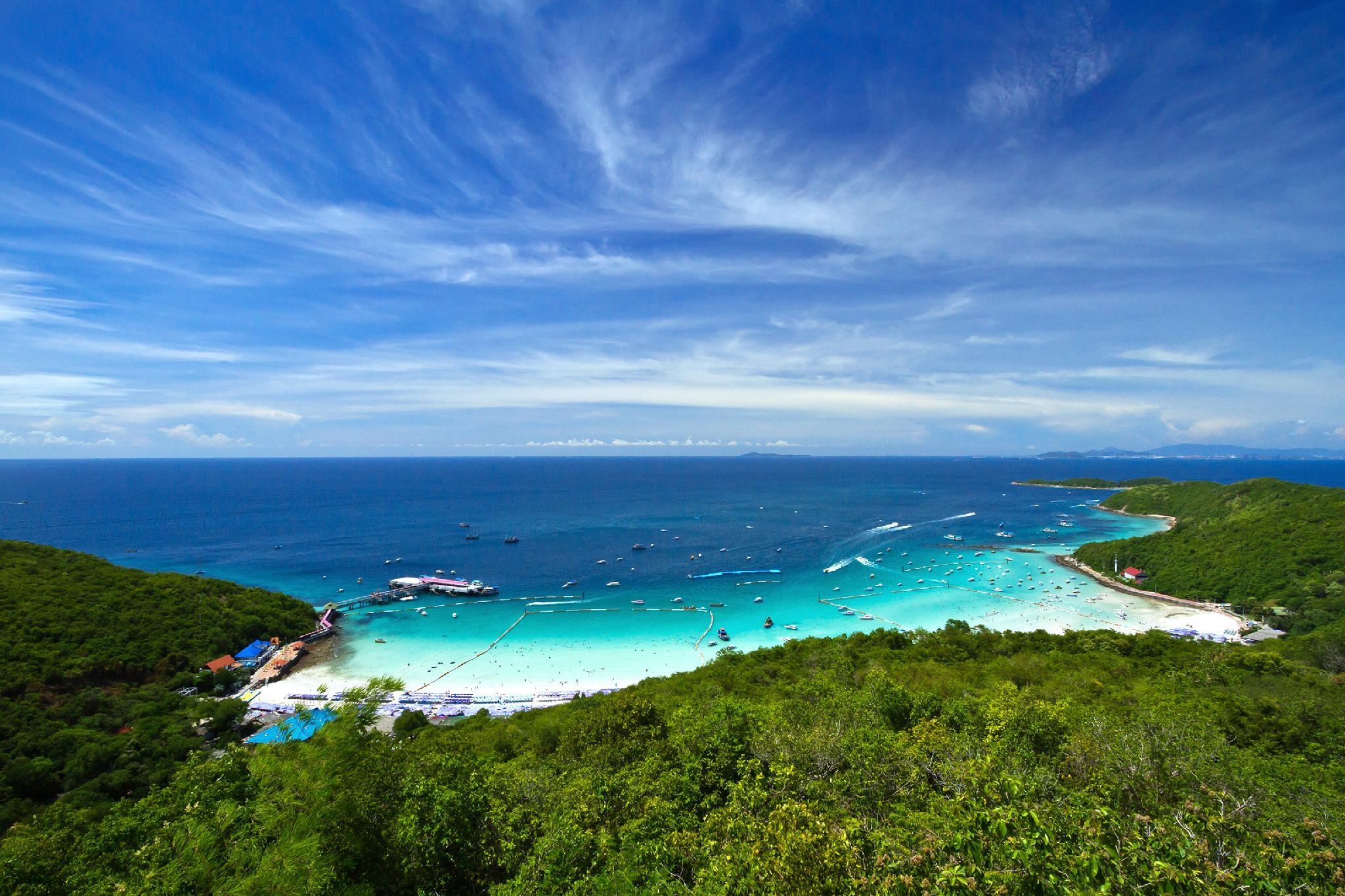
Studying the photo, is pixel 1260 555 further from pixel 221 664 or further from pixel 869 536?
pixel 221 664

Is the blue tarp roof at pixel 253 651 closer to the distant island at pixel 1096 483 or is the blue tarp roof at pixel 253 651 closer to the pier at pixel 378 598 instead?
the pier at pixel 378 598

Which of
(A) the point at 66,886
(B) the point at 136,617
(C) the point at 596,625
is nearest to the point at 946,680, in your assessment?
(A) the point at 66,886

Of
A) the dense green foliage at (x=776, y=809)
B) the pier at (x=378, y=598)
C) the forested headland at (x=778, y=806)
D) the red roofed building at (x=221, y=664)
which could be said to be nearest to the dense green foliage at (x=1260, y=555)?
the forested headland at (x=778, y=806)

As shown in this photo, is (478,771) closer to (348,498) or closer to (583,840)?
(583,840)

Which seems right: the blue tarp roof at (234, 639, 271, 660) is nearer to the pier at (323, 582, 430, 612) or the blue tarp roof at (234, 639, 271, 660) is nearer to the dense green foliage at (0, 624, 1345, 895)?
the pier at (323, 582, 430, 612)

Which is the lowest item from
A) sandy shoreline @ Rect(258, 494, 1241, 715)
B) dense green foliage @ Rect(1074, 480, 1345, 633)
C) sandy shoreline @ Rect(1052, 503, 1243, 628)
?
sandy shoreline @ Rect(258, 494, 1241, 715)

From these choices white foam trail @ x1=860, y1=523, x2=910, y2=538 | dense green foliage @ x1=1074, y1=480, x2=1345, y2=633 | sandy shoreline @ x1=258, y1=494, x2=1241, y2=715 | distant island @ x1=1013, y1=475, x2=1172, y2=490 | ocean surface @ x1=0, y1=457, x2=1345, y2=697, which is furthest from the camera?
distant island @ x1=1013, y1=475, x2=1172, y2=490

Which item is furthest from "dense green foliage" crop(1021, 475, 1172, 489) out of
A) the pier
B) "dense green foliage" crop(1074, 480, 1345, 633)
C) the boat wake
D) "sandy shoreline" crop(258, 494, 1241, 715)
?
the pier
